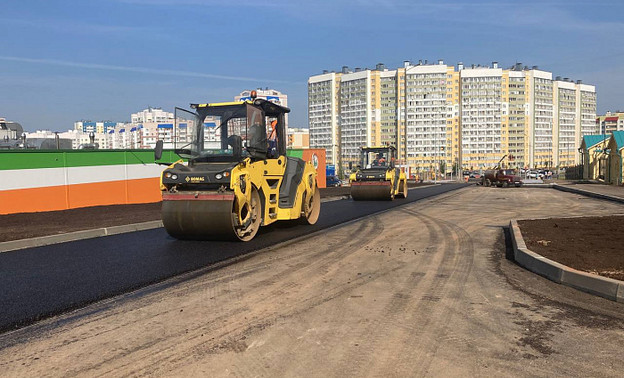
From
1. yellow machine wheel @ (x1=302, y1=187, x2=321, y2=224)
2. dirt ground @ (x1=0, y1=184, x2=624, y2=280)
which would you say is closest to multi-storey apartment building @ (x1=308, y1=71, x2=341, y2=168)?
dirt ground @ (x1=0, y1=184, x2=624, y2=280)

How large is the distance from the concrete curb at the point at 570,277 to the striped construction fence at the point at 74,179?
552 inches

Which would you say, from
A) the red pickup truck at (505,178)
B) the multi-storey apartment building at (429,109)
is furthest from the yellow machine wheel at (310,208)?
the multi-storey apartment building at (429,109)

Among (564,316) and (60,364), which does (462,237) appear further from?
(60,364)

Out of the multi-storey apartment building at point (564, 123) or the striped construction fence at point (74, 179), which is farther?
the multi-storey apartment building at point (564, 123)

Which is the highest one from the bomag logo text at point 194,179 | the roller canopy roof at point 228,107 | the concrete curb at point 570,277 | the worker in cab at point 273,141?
the roller canopy roof at point 228,107

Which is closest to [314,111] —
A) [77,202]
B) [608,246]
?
[77,202]

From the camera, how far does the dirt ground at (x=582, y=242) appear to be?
249 inches

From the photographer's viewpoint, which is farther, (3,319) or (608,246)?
(608,246)

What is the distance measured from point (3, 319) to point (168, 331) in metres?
1.72

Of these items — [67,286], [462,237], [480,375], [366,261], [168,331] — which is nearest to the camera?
[480,375]

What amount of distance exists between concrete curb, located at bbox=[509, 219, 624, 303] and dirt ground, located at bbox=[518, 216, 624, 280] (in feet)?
0.83

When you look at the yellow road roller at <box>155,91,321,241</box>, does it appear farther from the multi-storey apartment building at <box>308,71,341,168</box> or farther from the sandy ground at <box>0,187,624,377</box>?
A: the multi-storey apartment building at <box>308,71,341,168</box>

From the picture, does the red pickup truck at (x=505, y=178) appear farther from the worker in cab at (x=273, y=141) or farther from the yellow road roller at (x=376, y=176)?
the worker in cab at (x=273, y=141)

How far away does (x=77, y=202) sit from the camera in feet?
53.7
